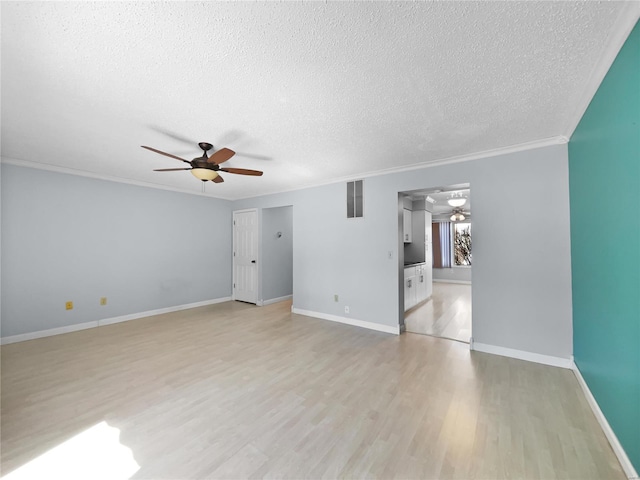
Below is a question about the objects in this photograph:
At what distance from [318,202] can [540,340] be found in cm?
363

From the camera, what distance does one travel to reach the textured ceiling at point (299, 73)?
1.36 metres

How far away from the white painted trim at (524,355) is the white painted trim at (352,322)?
3.52ft

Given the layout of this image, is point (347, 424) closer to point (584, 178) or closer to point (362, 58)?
point (362, 58)

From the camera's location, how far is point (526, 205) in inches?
120

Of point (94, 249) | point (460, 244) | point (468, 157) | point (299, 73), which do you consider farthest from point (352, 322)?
point (460, 244)

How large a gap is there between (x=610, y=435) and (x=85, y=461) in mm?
3353

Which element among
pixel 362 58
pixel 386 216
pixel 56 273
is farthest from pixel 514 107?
pixel 56 273

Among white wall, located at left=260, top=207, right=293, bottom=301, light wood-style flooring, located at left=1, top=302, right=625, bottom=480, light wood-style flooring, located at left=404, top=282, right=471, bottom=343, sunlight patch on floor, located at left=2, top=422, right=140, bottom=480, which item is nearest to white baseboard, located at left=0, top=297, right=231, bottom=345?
light wood-style flooring, located at left=1, top=302, right=625, bottom=480

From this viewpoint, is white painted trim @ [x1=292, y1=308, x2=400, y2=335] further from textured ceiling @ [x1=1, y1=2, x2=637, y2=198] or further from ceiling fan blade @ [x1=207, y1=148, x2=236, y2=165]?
ceiling fan blade @ [x1=207, y1=148, x2=236, y2=165]

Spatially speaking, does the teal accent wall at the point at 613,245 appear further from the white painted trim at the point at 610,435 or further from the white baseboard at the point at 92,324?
the white baseboard at the point at 92,324

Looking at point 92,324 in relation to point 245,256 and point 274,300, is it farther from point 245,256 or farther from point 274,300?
point 274,300

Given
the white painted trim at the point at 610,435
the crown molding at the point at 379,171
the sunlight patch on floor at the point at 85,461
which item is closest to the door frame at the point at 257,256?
the crown molding at the point at 379,171

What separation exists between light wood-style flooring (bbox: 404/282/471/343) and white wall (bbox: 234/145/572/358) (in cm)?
55

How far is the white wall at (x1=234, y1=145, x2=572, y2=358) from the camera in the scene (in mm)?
2879
